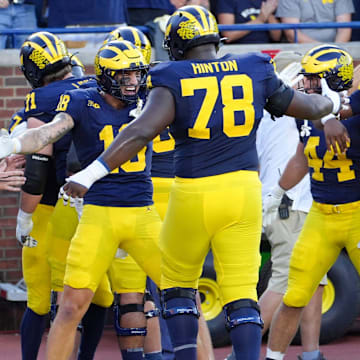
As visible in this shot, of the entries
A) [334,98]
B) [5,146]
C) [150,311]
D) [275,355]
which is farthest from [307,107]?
[275,355]

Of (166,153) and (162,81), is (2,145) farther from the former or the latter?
(166,153)

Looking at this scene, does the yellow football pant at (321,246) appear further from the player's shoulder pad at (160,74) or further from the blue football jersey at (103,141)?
the player's shoulder pad at (160,74)

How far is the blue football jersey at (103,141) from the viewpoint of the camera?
5332 mm

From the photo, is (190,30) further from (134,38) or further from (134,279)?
(134,279)

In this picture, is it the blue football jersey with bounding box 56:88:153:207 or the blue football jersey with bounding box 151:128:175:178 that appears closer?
the blue football jersey with bounding box 56:88:153:207

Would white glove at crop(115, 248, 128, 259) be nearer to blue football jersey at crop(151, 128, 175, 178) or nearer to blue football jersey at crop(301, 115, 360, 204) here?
blue football jersey at crop(151, 128, 175, 178)

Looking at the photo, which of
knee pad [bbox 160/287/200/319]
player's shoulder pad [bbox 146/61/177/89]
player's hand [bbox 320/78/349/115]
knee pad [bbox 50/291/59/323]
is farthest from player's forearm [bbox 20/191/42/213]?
player's hand [bbox 320/78/349/115]

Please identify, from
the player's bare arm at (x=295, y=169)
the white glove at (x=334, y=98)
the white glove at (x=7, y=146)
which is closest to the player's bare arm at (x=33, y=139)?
the white glove at (x=7, y=146)

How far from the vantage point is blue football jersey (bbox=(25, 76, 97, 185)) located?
581 centimetres

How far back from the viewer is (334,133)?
5.60 metres

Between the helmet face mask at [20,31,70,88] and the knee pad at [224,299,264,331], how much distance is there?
2090mm

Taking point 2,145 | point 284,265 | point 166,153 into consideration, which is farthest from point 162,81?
point 284,265

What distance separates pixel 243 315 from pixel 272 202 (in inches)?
73.7

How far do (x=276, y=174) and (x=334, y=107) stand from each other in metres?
1.96
